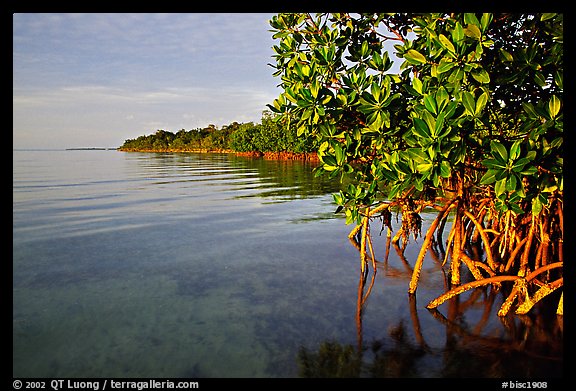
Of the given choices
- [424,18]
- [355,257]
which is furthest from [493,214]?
[424,18]

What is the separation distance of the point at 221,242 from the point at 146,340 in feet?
16.9

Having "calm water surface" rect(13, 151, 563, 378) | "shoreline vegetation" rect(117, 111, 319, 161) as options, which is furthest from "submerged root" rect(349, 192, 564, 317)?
"shoreline vegetation" rect(117, 111, 319, 161)

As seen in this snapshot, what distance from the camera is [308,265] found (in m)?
8.51

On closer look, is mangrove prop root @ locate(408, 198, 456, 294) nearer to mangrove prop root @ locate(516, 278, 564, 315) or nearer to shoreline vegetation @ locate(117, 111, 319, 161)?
mangrove prop root @ locate(516, 278, 564, 315)

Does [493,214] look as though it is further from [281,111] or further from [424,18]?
[281,111]

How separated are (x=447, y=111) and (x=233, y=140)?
271 ft

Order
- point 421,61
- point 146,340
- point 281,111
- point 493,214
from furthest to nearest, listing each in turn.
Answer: point 493,214
point 281,111
point 146,340
point 421,61

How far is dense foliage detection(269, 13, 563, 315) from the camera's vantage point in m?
4.37

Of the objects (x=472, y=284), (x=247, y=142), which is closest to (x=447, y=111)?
(x=472, y=284)

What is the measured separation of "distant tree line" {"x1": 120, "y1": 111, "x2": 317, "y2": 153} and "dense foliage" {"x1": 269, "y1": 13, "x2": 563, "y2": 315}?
100 cm

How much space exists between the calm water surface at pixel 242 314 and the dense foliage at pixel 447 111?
704mm

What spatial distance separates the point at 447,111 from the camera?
418 cm

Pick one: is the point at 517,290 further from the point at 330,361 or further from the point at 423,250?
the point at 330,361
